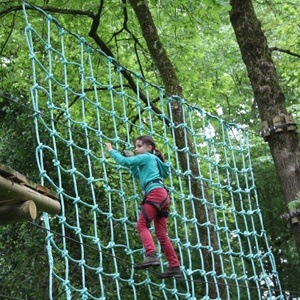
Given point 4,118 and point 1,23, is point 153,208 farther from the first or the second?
point 1,23

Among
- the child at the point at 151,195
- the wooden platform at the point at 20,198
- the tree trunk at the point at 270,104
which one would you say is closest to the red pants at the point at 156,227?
the child at the point at 151,195

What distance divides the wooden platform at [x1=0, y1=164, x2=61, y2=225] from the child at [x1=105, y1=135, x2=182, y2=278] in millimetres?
901

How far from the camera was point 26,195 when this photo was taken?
2434 mm

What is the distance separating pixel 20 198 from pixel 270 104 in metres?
2.75

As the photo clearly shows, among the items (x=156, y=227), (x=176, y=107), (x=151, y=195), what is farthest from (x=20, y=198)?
(x=176, y=107)

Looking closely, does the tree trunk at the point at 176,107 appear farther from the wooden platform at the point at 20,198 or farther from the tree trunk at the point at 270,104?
the wooden platform at the point at 20,198

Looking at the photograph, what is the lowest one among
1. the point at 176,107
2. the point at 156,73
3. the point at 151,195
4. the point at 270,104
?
the point at 151,195

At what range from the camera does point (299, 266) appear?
977 cm

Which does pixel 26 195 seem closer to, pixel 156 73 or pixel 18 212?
pixel 18 212

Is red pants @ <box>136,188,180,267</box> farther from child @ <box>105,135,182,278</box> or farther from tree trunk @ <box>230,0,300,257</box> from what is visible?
tree trunk @ <box>230,0,300,257</box>

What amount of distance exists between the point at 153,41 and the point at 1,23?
210cm

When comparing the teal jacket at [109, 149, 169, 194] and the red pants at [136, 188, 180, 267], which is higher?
the teal jacket at [109, 149, 169, 194]

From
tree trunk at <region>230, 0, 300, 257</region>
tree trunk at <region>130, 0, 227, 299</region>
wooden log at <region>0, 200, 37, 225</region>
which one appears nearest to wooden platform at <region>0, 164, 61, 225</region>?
wooden log at <region>0, 200, 37, 225</region>

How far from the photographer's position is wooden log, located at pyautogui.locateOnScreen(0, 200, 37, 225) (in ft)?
8.08
